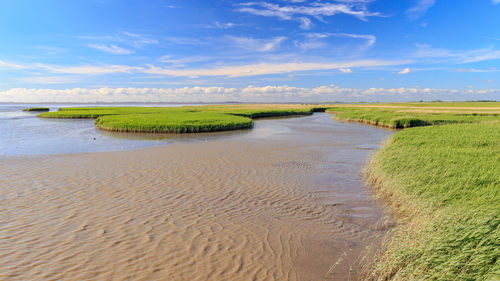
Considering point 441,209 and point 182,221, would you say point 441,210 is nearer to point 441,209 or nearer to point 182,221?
point 441,209

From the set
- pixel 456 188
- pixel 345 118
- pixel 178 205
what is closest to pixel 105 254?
pixel 178 205

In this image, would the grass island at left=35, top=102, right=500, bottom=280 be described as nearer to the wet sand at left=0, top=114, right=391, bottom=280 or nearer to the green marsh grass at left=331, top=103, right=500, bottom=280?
the green marsh grass at left=331, top=103, right=500, bottom=280

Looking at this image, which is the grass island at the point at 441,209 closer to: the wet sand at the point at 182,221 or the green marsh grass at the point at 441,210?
the green marsh grass at the point at 441,210

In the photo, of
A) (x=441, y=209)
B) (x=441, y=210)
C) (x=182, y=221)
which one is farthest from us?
(x=182, y=221)

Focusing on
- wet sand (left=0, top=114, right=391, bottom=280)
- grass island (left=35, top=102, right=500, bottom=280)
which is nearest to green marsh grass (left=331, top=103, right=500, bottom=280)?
grass island (left=35, top=102, right=500, bottom=280)

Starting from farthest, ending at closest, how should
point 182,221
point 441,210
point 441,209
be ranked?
point 182,221, point 441,209, point 441,210

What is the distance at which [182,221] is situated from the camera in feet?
30.5

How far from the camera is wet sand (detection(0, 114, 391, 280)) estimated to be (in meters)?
6.71

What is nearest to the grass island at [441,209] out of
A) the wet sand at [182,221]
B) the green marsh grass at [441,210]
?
the green marsh grass at [441,210]

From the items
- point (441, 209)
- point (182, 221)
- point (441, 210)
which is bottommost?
point (182, 221)

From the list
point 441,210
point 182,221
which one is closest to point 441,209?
point 441,210

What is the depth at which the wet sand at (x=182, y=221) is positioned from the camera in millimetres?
6715

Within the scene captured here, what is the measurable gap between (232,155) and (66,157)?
11661 mm

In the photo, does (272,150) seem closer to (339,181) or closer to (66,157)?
(339,181)
